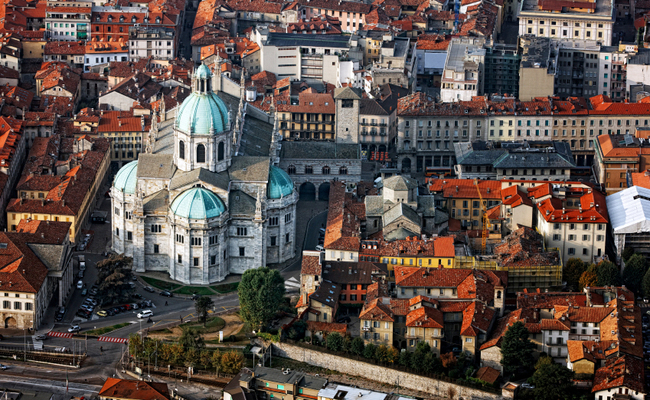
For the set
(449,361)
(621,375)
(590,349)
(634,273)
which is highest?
(634,273)

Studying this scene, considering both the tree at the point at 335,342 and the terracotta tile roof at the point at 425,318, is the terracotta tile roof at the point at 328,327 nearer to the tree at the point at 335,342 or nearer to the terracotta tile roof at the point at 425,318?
the tree at the point at 335,342

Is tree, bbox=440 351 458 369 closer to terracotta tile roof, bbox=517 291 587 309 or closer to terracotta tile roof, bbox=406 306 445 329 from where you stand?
terracotta tile roof, bbox=406 306 445 329

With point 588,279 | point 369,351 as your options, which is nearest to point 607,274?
point 588,279

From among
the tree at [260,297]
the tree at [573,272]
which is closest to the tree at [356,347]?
the tree at [260,297]

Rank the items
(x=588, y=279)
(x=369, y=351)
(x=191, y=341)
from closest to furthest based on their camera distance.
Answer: (x=369, y=351), (x=191, y=341), (x=588, y=279)

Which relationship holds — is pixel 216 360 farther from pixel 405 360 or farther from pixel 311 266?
pixel 405 360

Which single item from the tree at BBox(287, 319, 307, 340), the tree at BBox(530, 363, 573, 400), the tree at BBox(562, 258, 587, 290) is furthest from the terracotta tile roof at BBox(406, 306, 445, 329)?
the tree at BBox(562, 258, 587, 290)

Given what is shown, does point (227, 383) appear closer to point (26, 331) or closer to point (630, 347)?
point (26, 331)
